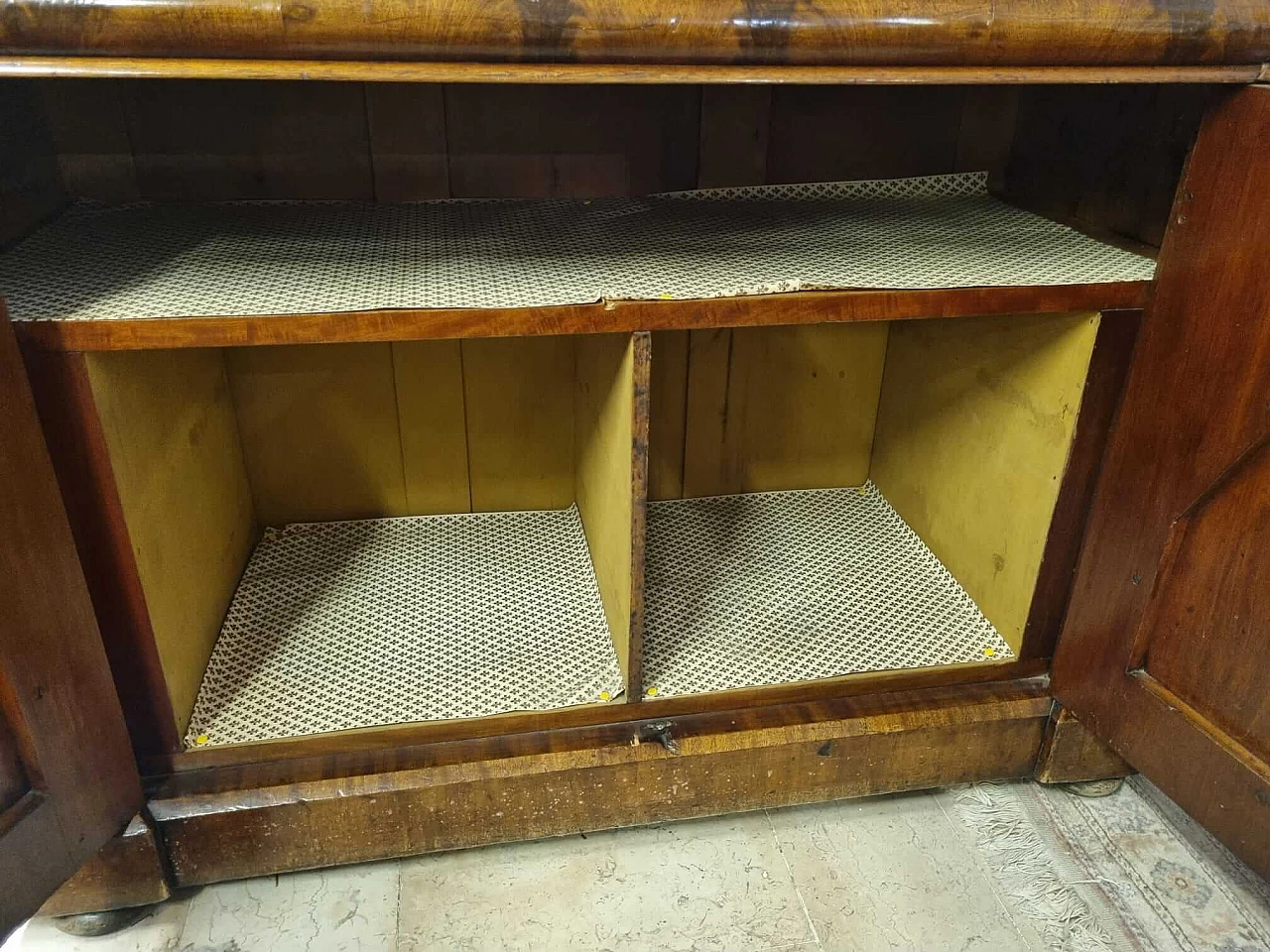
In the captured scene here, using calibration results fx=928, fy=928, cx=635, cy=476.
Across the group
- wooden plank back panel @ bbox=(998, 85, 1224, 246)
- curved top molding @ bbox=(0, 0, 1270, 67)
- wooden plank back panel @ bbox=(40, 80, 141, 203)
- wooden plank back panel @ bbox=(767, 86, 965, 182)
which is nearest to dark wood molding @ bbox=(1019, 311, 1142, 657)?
wooden plank back panel @ bbox=(998, 85, 1224, 246)

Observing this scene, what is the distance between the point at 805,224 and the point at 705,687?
441mm

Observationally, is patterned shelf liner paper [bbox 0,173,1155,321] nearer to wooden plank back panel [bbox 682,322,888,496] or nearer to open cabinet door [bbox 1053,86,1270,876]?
open cabinet door [bbox 1053,86,1270,876]

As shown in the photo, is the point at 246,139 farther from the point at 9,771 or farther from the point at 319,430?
the point at 9,771

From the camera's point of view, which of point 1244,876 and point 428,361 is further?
point 428,361

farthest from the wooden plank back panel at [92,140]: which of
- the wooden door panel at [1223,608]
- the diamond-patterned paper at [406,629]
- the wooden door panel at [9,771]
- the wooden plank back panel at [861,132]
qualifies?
the wooden door panel at [1223,608]

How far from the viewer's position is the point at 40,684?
0.61 meters

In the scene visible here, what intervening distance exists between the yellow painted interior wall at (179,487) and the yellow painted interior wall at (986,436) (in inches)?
29.5

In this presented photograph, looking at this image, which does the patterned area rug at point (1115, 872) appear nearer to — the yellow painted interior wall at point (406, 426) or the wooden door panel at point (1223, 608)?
the wooden door panel at point (1223, 608)

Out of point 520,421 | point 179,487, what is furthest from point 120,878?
point 520,421

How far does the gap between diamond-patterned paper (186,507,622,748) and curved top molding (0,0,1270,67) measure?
525 millimetres

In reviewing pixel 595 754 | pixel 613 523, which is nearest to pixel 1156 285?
pixel 613 523

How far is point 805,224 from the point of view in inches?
34.4

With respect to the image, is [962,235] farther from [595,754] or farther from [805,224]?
[595,754]

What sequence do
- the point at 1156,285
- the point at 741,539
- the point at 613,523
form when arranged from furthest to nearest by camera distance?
the point at 741,539 → the point at 613,523 → the point at 1156,285
